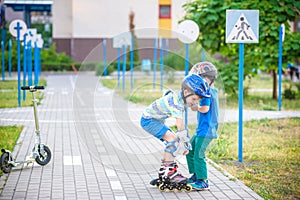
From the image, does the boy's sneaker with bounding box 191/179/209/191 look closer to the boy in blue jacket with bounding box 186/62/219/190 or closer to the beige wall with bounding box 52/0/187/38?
the boy in blue jacket with bounding box 186/62/219/190

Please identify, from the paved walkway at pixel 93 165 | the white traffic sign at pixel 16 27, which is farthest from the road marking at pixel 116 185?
the white traffic sign at pixel 16 27

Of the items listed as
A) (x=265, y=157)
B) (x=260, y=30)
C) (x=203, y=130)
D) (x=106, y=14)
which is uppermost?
(x=106, y=14)

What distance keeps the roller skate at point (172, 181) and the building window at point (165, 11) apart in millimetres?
43911

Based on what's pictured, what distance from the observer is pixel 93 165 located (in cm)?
943

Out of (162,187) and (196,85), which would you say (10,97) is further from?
(196,85)

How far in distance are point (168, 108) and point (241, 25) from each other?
2.98 metres

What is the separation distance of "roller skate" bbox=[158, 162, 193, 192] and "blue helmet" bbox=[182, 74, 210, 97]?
1012 mm

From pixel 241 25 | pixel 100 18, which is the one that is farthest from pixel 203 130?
pixel 100 18

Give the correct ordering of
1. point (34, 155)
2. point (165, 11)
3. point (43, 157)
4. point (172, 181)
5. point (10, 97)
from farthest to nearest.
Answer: point (165, 11) → point (10, 97) → point (43, 157) → point (34, 155) → point (172, 181)

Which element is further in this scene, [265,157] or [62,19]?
[62,19]

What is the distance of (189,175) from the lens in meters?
8.65

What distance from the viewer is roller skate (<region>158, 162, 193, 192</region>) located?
7.70 metres

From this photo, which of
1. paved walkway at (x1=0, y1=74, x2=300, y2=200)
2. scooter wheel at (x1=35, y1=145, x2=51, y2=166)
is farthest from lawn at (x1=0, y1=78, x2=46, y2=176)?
scooter wheel at (x1=35, y1=145, x2=51, y2=166)

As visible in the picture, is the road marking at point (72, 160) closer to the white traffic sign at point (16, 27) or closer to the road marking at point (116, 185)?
the road marking at point (116, 185)
